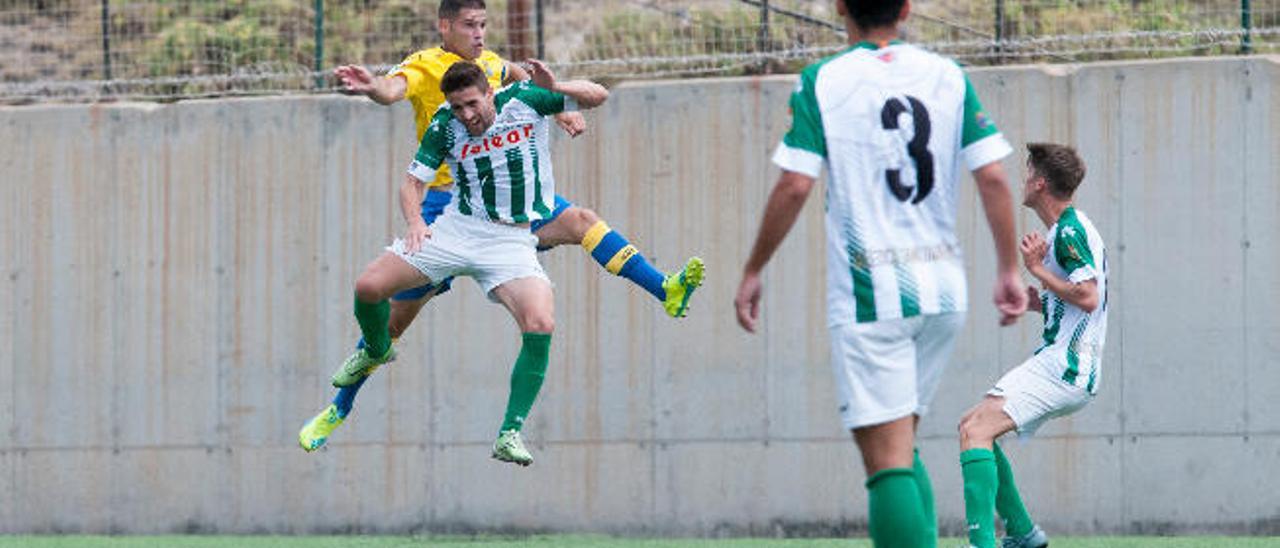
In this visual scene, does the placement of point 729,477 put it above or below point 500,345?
below

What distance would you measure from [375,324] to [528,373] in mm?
771

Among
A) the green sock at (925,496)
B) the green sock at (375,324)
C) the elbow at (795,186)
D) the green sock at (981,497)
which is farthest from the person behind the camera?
the green sock at (375,324)

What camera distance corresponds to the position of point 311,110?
12.6m

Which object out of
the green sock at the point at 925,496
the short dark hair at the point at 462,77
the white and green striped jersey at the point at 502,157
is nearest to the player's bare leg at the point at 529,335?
the white and green striped jersey at the point at 502,157

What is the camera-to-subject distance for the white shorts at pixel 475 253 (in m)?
8.84

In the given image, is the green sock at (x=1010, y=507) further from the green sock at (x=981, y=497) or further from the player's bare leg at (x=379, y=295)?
the player's bare leg at (x=379, y=295)

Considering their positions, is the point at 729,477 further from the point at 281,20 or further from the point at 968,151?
the point at 968,151

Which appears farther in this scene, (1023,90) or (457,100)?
(1023,90)

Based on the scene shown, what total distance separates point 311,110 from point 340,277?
103cm

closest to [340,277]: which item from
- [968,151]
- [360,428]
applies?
[360,428]

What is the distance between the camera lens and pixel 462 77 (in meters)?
8.35

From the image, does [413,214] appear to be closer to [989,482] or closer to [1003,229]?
[989,482]

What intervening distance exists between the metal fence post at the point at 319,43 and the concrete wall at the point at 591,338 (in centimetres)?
49

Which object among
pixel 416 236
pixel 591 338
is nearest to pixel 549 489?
pixel 591 338
